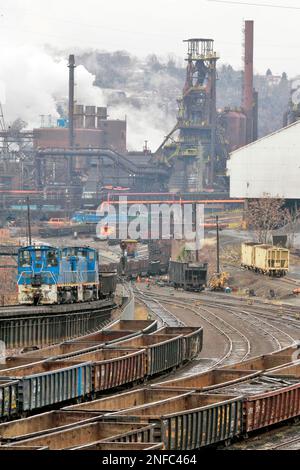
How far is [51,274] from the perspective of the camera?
140 feet

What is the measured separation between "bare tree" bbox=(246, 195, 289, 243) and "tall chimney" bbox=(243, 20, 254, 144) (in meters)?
54.3

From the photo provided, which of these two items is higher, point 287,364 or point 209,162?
point 209,162

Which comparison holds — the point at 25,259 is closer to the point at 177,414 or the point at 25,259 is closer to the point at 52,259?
the point at 52,259

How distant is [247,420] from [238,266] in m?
57.0

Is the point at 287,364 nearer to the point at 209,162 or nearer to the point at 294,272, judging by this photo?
the point at 294,272

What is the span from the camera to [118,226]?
11588cm

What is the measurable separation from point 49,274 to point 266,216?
51.3m

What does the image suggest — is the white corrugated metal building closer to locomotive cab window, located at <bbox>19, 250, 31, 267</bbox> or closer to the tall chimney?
the tall chimney

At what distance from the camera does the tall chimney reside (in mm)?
149500

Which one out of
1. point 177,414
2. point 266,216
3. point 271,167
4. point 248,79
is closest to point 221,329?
point 177,414

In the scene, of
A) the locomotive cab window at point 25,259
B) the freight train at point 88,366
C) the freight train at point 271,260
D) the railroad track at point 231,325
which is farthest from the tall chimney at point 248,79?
the freight train at point 88,366

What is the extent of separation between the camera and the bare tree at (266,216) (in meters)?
92.4
